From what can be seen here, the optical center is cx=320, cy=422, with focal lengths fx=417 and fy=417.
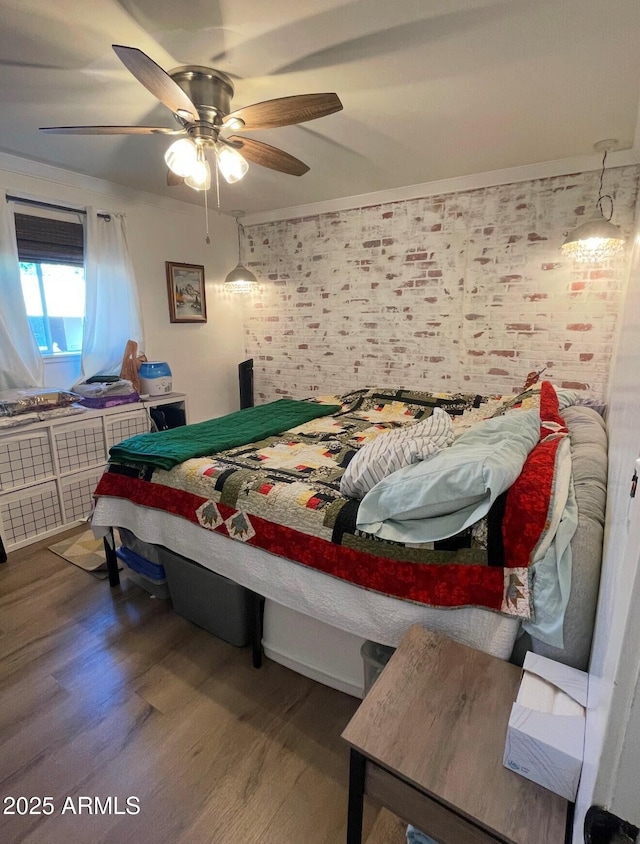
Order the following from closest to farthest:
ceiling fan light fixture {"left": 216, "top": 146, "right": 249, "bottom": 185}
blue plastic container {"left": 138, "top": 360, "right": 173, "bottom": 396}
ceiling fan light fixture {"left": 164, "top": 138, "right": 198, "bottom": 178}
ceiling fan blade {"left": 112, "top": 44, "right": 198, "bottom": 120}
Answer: ceiling fan blade {"left": 112, "top": 44, "right": 198, "bottom": 120} < ceiling fan light fixture {"left": 164, "top": 138, "right": 198, "bottom": 178} < ceiling fan light fixture {"left": 216, "top": 146, "right": 249, "bottom": 185} < blue plastic container {"left": 138, "top": 360, "right": 173, "bottom": 396}

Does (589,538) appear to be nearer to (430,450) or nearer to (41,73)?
(430,450)

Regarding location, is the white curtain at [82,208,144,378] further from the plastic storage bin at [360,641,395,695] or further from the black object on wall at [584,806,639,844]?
the black object on wall at [584,806,639,844]

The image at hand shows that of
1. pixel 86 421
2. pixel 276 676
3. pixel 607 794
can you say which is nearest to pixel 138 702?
pixel 276 676

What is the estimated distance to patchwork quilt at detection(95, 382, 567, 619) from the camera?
118 centimetres

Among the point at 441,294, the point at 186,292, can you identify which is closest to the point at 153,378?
the point at 186,292

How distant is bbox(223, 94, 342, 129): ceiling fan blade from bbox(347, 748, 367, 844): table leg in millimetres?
2002

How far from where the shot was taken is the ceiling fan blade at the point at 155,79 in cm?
128

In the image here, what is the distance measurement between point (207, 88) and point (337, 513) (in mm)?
1917

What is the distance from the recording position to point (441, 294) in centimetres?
339

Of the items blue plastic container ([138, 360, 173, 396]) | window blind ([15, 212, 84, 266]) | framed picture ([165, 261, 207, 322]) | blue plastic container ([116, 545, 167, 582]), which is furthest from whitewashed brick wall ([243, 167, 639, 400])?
blue plastic container ([116, 545, 167, 582])

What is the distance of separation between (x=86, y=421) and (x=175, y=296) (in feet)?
4.89

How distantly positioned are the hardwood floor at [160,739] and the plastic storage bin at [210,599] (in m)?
0.08

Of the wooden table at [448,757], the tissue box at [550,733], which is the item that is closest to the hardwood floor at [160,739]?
the wooden table at [448,757]

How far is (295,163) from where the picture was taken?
2119 millimetres
